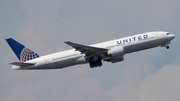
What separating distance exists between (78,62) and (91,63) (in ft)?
7.12

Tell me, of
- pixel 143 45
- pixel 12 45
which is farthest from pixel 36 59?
pixel 143 45

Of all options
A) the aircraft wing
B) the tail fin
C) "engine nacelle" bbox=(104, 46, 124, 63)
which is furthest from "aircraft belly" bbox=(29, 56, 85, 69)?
"engine nacelle" bbox=(104, 46, 124, 63)

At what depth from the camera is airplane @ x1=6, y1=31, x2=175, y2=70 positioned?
227 ft

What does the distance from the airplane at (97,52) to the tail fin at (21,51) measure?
150 centimetres

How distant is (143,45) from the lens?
228 ft

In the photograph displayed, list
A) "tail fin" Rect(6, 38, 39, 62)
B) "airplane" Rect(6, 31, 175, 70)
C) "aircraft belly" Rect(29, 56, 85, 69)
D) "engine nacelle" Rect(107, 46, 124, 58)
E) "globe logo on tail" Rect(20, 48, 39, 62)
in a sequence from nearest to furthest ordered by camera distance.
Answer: "engine nacelle" Rect(107, 46, 124, 58) → "airplane" Rect(6, 31, 175, 70) → "aircraft belly" Rect(29, 56, 85, 69) → "globe logo on tail" Rect(20, 48, 39, 62) → "tail fin" Rect(6, 38, 39, 62)

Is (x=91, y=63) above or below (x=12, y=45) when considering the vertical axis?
below

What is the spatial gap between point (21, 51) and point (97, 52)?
1427cm

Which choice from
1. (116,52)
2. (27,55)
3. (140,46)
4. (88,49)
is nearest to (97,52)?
(88,49)

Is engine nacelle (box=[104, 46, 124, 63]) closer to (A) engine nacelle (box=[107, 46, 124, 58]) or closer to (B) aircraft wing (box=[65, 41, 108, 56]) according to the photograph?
(A) engine nacelle (box=[107, 46, 124, 58])

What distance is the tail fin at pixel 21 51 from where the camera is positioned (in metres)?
73.9

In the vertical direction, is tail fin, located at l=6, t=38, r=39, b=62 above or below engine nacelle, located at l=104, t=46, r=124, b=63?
above

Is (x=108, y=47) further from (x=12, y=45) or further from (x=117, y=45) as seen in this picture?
(x=12, y=45)

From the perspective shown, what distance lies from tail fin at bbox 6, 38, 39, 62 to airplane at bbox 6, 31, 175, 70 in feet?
4.92
